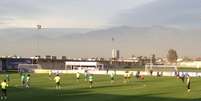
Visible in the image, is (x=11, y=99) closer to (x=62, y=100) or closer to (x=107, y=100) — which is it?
(x=62, y=100)

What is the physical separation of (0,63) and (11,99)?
109m

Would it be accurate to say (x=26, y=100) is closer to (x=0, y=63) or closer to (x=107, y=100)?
(x=107, y=100)

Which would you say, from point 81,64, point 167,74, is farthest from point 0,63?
point 167,74

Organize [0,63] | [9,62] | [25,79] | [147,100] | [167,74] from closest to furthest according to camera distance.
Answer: [147,100] → [25,79] → [167,74] → [0,63] → [9,62]

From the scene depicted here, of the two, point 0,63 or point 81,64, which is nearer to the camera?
point 0,63

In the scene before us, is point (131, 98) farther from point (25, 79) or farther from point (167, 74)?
point (167, 74)

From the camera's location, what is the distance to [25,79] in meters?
71.4

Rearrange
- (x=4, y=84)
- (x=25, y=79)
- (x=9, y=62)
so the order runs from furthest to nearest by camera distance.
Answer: (x=9, y=62) < (x=25, y=79) < (x=4, y=84)

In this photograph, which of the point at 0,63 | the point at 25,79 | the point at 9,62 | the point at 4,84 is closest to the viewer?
the point at 4,84

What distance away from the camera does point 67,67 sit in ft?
582

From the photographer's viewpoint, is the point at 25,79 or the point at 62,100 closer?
the point at 62,100

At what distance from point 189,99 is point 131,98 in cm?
509

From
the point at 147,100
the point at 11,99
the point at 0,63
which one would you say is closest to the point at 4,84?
the point at 11,99

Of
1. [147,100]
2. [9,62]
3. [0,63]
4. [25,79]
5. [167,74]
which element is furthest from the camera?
[9,62]
